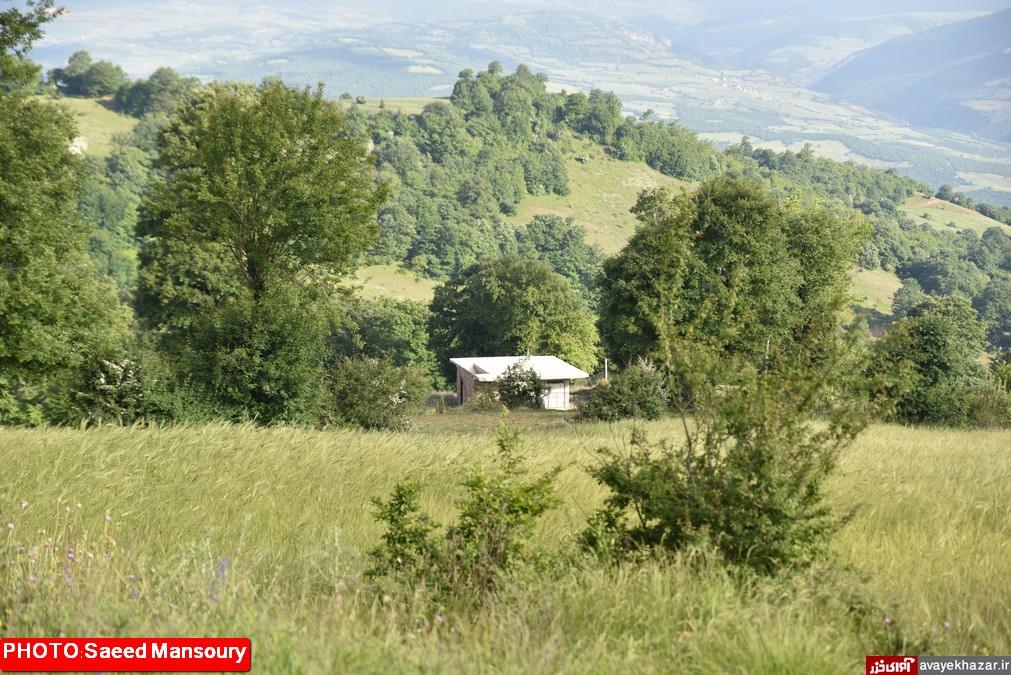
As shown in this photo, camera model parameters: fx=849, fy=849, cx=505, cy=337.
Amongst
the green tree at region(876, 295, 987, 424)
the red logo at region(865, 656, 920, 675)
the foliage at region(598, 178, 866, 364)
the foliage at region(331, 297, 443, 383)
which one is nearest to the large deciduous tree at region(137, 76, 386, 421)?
the foliage at region(598, 178, 866, 364)

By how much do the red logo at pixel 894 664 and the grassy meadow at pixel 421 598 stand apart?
80mm

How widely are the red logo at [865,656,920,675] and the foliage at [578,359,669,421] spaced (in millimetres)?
28942

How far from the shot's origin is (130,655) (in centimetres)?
412

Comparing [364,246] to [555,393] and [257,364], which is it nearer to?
[257,364]

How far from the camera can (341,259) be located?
2636 centimetres

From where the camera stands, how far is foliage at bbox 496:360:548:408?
47.2 metres

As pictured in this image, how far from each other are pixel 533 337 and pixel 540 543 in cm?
6531

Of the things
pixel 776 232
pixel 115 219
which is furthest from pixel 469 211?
pixel 776 232

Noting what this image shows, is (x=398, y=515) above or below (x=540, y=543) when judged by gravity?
above

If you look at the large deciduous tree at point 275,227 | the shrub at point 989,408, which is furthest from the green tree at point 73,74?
the shrub at point 989,408

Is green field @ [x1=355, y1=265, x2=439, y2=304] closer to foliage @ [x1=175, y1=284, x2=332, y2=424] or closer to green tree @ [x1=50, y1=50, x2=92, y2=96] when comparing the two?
green tree @ [x1=50, y1=50, x2=92, y2=96]

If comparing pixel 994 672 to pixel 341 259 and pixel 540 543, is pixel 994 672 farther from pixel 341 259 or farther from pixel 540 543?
pixel 341 259

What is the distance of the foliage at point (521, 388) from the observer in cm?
4716

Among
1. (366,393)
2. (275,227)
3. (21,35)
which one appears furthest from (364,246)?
(21,35)
